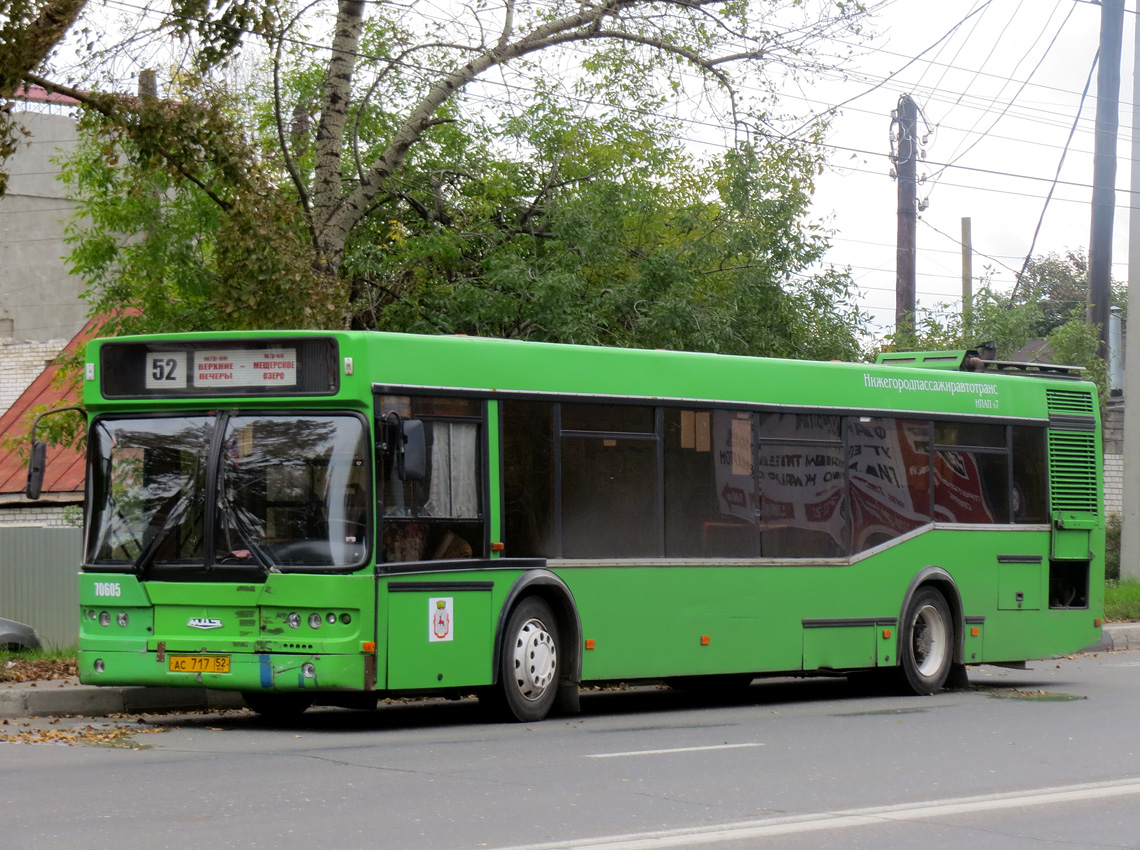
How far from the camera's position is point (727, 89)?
1967 centimetres

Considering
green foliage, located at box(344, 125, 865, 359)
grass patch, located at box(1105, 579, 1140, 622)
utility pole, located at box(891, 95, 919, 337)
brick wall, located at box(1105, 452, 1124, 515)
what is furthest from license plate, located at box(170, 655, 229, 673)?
brick wall, located at box(1105, 452, 1124, 515)

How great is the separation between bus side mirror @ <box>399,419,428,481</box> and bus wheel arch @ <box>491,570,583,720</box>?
4.60 ft

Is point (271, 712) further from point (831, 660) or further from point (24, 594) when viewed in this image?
point (24, 594)

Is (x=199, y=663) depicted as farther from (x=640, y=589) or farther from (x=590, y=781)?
(x=590, y=781)

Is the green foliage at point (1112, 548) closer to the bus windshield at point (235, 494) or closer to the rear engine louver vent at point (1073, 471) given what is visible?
the rear engine louver vent at point (1073, 471)

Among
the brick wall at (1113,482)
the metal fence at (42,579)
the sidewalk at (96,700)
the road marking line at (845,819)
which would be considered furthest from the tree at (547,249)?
the brick wall at (1113,482)

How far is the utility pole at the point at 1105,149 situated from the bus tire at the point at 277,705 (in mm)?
21575

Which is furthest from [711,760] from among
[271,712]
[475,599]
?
[271,712]

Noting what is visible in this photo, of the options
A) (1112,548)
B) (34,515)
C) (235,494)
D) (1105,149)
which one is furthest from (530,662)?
(1105,149)

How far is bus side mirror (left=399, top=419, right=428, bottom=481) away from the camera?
10.7 metres

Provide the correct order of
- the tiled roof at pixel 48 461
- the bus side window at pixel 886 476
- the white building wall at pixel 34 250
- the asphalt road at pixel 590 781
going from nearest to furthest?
the asphalt road at pixel 590 781
the bus side window at pixel 886 476
the tiled roof at pixel 48 461
the white building wall at pixel 34 250

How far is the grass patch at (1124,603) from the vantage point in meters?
23.3

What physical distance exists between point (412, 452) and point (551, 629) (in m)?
2.08

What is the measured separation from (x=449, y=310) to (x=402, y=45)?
10.5 ft
